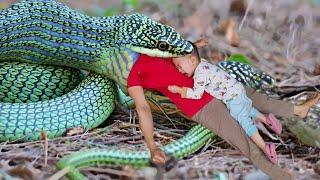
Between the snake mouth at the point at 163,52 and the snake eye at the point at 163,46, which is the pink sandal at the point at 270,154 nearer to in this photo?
→ the snake mouth at the point at 163,52

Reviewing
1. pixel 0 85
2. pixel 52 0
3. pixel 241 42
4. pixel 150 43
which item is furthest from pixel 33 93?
pixel 241 42

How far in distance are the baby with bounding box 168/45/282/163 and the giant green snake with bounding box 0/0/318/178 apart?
1.12 feet

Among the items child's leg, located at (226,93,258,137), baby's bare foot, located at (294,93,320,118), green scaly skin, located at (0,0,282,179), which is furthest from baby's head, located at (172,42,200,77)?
baby's bare foot, located at (294,93,320,118)

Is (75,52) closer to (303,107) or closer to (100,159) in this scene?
(100,159)

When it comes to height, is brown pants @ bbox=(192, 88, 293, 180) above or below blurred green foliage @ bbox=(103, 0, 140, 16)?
below

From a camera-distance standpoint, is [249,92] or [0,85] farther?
[0,85]

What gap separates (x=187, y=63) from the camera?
3.61 m

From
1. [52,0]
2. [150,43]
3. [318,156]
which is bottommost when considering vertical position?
[318,156]

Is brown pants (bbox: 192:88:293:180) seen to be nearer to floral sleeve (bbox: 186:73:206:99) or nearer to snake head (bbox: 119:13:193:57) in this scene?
floral sleeve (bbox: 186:73:206:99)

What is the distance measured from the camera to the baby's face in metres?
3.58

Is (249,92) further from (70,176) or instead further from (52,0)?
(52,0)

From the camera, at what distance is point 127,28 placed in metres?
4.33

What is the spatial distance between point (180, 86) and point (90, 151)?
53 centimetres

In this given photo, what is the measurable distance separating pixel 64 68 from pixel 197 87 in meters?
1.55
